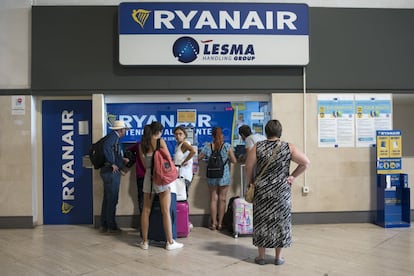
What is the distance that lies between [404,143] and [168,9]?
5117mm

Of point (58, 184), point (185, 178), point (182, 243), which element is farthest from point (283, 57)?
point (58, 184)

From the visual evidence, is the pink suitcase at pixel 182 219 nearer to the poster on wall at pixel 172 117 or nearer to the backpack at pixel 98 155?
the poster on wall at pixel 172 117

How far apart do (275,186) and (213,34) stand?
2.79 metres

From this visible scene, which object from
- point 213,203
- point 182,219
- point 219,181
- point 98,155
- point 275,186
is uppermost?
point 98,155

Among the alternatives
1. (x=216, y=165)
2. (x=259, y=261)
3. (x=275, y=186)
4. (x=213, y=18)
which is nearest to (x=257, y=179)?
(x=275, y=186)

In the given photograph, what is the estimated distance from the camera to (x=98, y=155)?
15.8 ft

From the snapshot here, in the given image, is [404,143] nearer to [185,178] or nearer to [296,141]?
[296,141]

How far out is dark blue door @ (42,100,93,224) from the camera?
213 inches

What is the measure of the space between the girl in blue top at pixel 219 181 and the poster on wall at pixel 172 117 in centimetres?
42

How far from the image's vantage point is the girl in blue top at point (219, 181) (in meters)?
4.95

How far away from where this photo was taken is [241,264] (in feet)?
11.9

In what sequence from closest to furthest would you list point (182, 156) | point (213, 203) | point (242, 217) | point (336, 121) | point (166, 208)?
point (166, 208) < point (242, 217) < point (182, 156) < point (213, 203) < point (336, 121)

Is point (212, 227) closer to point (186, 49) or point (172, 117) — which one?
point (172, 117)

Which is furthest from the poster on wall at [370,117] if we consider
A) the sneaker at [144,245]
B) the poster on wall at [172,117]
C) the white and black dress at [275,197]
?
the sneaker at [144,245]
